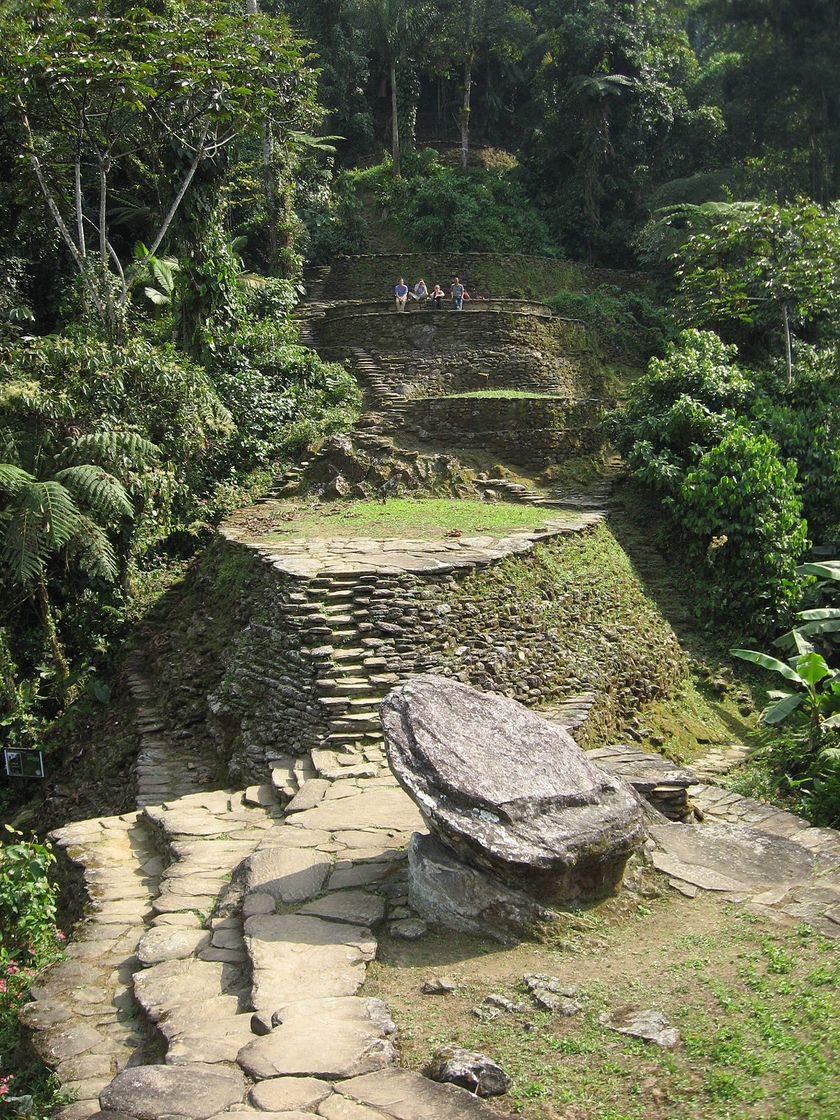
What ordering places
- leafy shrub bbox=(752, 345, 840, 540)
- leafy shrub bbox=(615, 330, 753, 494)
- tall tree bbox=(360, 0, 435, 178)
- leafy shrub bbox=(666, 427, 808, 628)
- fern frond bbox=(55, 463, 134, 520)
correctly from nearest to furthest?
fern frond bbox=(55, 463, 134, 520) → leafy shrub bbox=(666, 427, 808, 628) → leafy shrub bbox=(752, 345, 840, 540) → leafy shrub bbox=(615, 330, 753, 494) → tall tree bbox=(360, 0, 435, 178)

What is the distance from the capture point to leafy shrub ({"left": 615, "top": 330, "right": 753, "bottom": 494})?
13461 mm

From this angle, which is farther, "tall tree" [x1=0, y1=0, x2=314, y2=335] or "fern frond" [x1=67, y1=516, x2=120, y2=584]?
"tall tree" [x1=0, y1=0, x2=314, y2=335]

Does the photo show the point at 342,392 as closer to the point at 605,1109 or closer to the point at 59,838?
the point at 59,838

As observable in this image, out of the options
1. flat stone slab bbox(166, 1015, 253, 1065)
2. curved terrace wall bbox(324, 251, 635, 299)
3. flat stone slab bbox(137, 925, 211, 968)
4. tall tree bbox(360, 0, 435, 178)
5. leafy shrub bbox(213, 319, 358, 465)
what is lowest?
flat stone slab bbox(137, 925, 211, 968)

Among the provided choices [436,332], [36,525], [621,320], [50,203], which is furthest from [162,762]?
[621,320]

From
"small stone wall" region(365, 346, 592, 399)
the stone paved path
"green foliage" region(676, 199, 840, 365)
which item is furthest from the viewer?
"small stone wall" region(365, 346, 592, 399)

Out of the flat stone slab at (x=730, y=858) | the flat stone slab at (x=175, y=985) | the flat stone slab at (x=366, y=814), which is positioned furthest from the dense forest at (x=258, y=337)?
the flat stone slab at (x=730, y=858)

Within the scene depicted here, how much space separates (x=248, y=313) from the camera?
632 inches

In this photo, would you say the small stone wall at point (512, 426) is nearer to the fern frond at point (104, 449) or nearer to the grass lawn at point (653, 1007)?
the fern frond at point (104, 449)

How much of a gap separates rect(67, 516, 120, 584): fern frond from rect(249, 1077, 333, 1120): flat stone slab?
677 centimetres

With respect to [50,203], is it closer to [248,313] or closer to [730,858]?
[248,313]

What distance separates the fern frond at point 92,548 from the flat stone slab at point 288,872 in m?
4.75

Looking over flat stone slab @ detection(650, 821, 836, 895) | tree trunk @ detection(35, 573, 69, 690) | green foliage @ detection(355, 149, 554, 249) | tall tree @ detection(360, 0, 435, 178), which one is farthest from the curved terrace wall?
flat stone slab @ detection(650, 821, 836, 895)

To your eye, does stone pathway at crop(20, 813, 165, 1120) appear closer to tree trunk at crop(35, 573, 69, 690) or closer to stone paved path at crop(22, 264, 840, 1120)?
stone paved path at crop(22, 264, 840, 1120)
